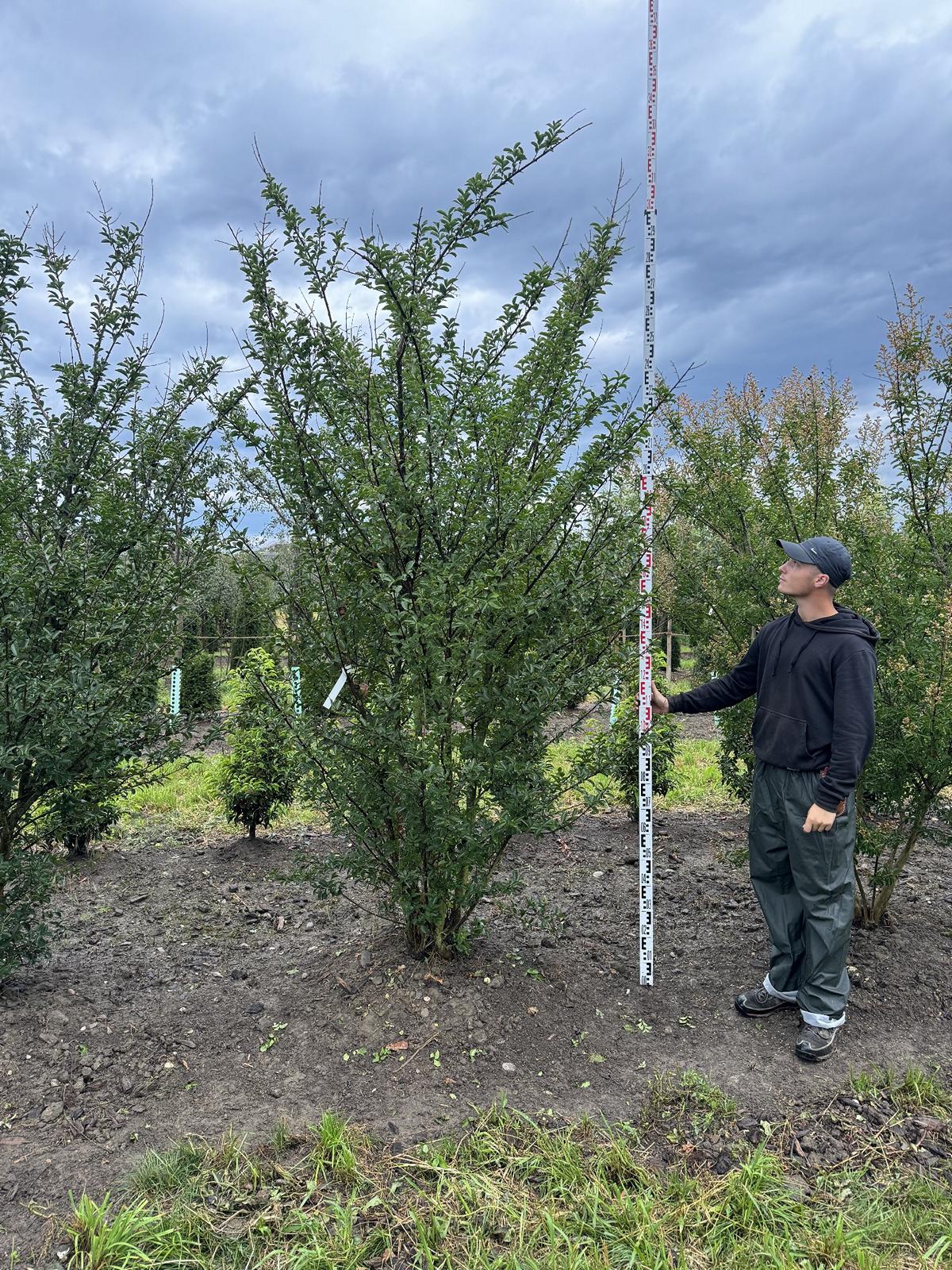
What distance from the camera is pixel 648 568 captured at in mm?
3766

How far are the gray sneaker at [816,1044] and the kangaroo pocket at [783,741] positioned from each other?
1.05 m

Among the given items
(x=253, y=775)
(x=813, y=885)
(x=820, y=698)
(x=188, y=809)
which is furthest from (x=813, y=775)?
(x=188, y=809)

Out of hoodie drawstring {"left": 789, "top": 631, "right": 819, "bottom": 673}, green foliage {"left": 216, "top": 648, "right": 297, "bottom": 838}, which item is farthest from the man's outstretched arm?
green foliage {"left": 216, "top": 648, "right": 297, "bottom": 838}

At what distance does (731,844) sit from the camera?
20.4 feet

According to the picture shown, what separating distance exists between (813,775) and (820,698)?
318 millimetres

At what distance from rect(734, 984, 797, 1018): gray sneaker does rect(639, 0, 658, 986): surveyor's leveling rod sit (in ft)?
1.35

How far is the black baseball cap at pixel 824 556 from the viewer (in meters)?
3.40

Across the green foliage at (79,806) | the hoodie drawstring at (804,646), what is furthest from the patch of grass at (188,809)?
the hoodie drawstring at (804,646)

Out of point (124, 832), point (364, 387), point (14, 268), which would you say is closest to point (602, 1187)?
point (364, 387)

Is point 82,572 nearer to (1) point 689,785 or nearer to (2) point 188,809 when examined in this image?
(2) point 188,809

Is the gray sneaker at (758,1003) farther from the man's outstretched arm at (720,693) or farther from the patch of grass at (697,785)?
the patch of grass at (697,785)

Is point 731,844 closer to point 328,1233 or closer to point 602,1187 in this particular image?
point 602,1187

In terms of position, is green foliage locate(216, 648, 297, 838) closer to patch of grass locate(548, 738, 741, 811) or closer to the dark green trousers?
patch of grass locate(548, 738, 741, 811)

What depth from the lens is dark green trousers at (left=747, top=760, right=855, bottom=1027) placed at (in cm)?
339
